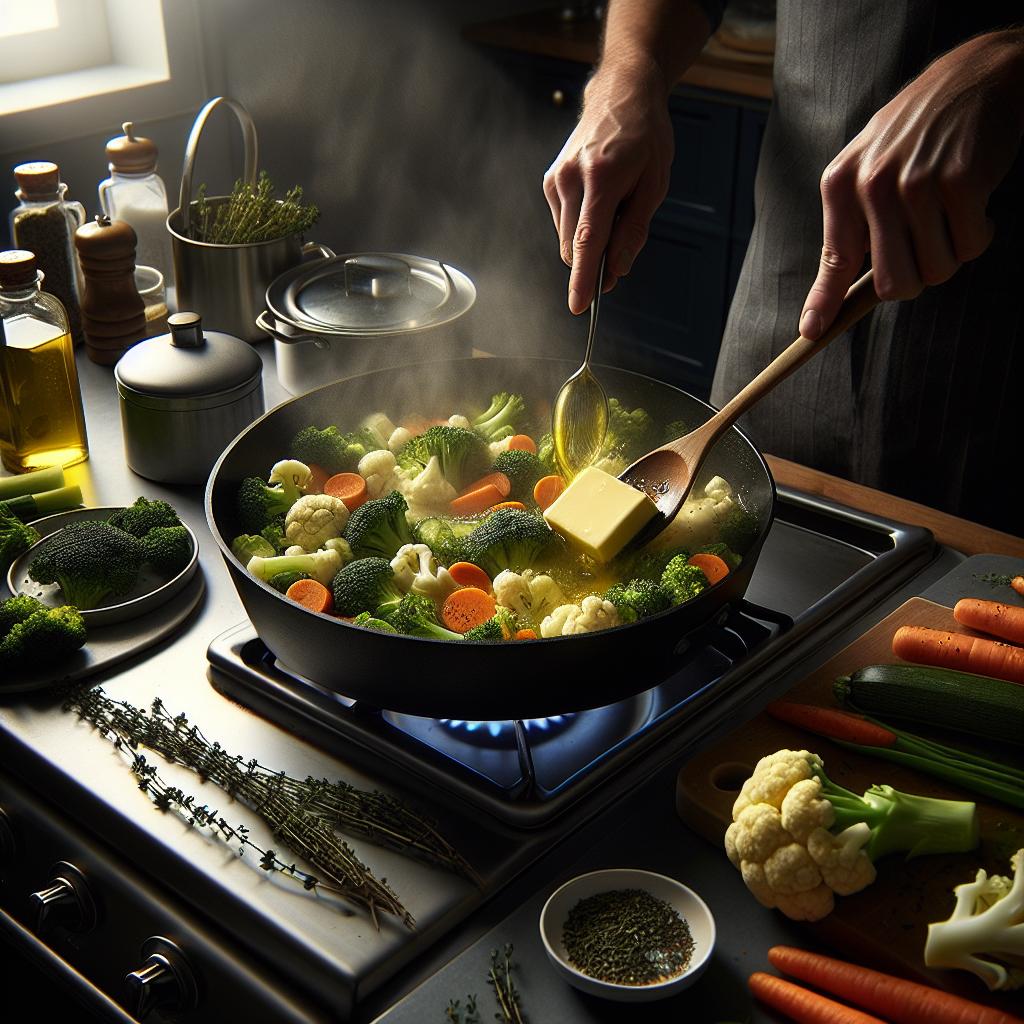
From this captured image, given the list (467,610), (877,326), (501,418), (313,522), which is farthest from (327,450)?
(877,326)

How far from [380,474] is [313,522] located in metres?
0.16

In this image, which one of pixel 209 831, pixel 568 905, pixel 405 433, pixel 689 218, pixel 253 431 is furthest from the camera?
pixel 689 218

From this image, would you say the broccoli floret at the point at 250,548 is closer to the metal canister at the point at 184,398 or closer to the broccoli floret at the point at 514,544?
the broccoli floret at the point at 514,544

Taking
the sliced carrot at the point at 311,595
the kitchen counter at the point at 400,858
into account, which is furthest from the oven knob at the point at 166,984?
the sliced carrot at the point at 311,595

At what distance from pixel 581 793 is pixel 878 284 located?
2.11 ft

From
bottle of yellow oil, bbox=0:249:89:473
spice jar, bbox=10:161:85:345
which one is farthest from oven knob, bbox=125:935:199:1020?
spice jar, bbox=10:161:85:345

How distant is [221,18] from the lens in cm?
289

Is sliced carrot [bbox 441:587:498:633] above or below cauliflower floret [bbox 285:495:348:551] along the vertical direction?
below

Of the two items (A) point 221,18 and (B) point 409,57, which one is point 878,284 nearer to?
(A) point 221,18

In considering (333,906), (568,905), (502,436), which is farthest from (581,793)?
(502,436)

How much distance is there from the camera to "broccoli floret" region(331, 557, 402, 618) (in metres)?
1.29

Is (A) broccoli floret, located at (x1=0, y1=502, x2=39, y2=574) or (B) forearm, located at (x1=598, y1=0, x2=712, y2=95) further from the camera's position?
(B) forearm, located at (x1=598, y1=0, x2=712, y2=95)

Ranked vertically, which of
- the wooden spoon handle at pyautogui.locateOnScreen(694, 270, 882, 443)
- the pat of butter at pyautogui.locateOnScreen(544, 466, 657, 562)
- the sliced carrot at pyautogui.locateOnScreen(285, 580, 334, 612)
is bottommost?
the sliced carrot at pyautogui.locateOnScreen(285, 580, 334, 612)

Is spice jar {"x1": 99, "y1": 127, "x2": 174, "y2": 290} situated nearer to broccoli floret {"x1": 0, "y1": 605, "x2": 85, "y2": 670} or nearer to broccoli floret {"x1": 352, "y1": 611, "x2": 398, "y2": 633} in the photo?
broccoli floret {"x1": 0, "y1": 605, "x2": 85, "y2": 670}
